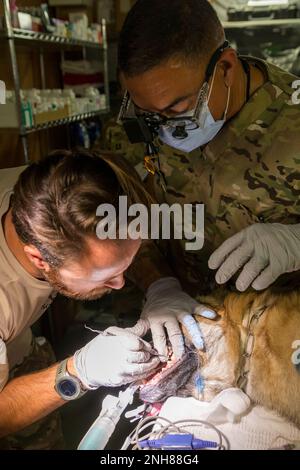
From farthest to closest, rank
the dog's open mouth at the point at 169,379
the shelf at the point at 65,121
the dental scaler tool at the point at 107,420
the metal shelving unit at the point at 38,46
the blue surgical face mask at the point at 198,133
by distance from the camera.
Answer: the shelf at the point at 65,121 < the metal shelving unit at the point at 38,46 < the blue surgical face mask at the point at 198,133 < the dog's open mouth at the point at 169,379 < the dental scaler tool at the point at 107,420

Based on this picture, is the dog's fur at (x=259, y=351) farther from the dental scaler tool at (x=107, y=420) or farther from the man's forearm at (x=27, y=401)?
the man's forearm at (x=27, y=401)

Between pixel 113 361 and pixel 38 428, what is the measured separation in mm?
242

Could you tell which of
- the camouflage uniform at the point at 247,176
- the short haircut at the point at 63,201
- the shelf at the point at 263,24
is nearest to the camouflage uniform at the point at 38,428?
the short haircut at the point at 63,201

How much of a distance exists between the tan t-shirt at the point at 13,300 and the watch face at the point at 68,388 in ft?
0.38

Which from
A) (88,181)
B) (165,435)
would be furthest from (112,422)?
(88,181)

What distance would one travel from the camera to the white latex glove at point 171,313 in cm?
96

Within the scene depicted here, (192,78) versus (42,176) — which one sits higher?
(192,78)

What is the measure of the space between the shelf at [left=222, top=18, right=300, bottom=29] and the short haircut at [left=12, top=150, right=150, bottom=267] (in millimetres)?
1950

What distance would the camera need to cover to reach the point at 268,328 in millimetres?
995

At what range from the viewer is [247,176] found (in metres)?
1.07

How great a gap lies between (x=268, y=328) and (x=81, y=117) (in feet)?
4.70

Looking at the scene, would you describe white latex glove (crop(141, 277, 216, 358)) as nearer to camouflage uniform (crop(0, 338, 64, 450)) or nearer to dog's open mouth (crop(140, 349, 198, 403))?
dog's open mouth (crop(140, 349, 198, 403))
